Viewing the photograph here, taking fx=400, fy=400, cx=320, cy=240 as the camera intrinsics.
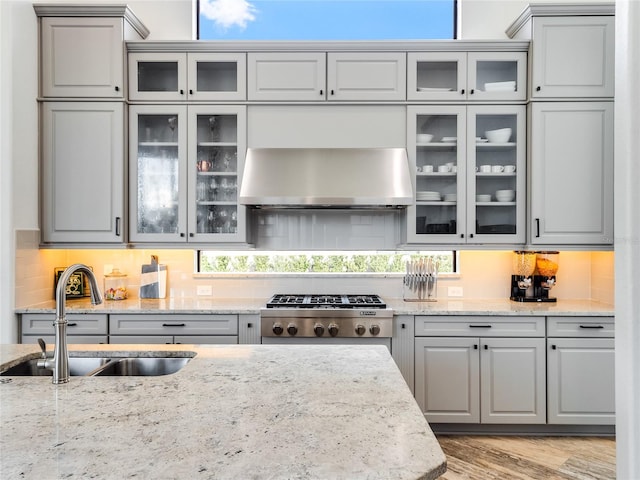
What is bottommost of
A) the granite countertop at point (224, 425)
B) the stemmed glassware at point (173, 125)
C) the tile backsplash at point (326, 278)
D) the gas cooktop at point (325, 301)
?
the gas cooktop at point (325, 301)

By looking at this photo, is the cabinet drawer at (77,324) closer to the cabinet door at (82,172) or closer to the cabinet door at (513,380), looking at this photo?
the cabinet door at (82,172)

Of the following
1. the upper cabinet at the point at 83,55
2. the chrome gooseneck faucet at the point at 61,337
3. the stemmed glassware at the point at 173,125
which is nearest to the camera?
the chrome gooseneck faucet at the point at 61,337

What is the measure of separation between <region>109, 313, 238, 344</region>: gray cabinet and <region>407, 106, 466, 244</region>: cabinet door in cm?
148

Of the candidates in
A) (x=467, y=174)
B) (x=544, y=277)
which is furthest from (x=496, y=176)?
(x=544, y=277)

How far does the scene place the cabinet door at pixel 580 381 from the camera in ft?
8.88

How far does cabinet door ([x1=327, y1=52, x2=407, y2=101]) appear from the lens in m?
2.97

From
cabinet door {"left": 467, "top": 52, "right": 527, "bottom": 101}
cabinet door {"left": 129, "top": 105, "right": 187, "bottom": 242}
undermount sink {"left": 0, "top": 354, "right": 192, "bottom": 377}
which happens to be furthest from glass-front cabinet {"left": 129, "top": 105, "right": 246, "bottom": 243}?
cabinet door {"left": 467, "top": 52, "right": 527, "bottom": 101}

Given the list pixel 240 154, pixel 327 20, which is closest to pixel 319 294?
pixel 240 154

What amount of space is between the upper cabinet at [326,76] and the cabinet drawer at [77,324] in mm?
1927

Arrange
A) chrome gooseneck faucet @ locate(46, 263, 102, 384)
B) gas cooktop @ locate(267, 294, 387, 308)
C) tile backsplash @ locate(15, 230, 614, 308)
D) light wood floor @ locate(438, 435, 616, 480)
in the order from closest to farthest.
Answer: chrome gooseneck faucet @ locate(46, 263, 102, 384), light wood floor @ locate(438, 435, 616, 480), gas cooktop @ locate(267, 294, 387, 308), tile backsplash @ locate(15, 230, 614, 308)

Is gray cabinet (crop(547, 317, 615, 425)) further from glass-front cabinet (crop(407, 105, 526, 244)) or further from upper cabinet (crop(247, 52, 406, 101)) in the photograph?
upper cabinet (crop(247, 52, 406, 101))

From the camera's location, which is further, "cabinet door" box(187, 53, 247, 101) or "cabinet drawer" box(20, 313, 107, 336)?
"cabinet door" box(187, 53, 247, 101)

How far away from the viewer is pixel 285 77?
9.82 ft

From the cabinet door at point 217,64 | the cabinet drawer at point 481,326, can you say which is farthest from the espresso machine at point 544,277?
the cabinet door at point 217,64
